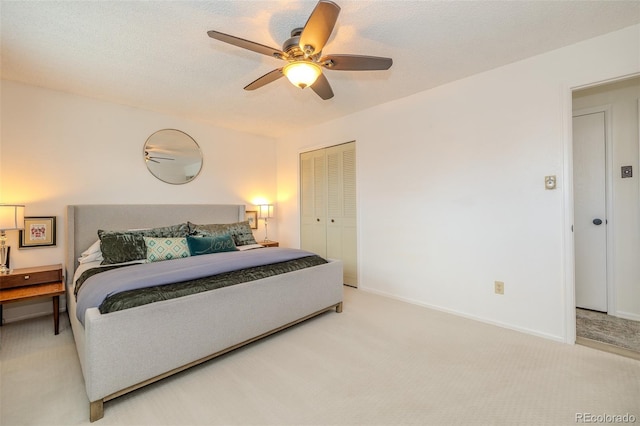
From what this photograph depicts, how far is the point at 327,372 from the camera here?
1.97 meters

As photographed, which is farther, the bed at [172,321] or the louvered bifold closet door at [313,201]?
the louvered bifold closet door at [313,201]

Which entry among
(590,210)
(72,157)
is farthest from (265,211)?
(590,210)

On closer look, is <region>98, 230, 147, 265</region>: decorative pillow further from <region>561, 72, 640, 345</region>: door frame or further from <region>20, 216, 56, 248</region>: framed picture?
<region>561, 72, 640, 345</region>: door frame

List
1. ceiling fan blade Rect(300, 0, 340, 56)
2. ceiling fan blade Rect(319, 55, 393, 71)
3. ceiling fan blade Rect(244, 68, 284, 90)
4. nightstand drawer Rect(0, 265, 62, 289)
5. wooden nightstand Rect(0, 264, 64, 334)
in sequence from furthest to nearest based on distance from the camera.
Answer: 1. nightstand drawer Rect(0, 265, 62, 289)
2. wooden nightstand Rect(0, 264, 64, 334)
3. ceiling fan blade Rect(244, 68, 284, 90)
4. ceiling fan blade Rect(319, 55, 393, 71)
5. ceiling fan blade Rect(300, 0, 340, 56)

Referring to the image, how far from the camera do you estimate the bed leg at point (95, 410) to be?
5.06 ft

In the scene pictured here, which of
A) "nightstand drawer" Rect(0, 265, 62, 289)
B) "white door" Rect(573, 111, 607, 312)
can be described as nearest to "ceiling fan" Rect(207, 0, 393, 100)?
"white door" Rect(573, 111, 607, 312)

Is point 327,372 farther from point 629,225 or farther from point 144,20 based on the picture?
point 629,225

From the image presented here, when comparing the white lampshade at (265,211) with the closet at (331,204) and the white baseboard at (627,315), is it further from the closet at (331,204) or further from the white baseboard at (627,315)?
the white baseboard at (627,315)

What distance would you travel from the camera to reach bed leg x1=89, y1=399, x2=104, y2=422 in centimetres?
154

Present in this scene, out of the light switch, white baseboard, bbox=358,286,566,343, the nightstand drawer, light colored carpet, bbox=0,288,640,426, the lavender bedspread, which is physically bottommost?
light colored carpet, bbox=0,288,640,426

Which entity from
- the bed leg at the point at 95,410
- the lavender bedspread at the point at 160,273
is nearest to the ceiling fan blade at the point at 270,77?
the lavender bedspread at the point at 160,273

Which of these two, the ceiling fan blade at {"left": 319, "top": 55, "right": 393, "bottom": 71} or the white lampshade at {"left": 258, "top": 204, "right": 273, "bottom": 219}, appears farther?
the white lampshade at {"left": 258, "top": 204, "right": 273, "bottom": 219}

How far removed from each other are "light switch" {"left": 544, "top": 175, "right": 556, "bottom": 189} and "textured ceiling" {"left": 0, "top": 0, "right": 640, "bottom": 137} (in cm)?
107

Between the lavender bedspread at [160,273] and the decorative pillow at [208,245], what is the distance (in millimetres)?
182
